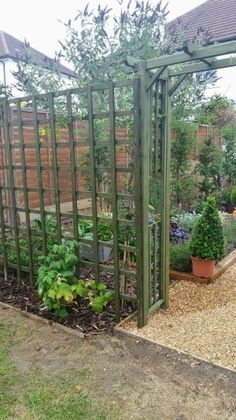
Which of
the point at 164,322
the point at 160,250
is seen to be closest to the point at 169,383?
the point at 164,322

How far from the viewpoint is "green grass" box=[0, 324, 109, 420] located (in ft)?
5.95

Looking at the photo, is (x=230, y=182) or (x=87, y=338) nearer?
(x=87, y=338)

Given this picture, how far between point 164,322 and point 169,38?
2587 millimetres

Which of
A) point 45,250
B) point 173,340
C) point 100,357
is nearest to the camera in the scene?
point 100,357

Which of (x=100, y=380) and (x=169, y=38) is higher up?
(x=169, y=38)

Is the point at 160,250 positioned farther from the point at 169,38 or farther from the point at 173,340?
the point at 169,38

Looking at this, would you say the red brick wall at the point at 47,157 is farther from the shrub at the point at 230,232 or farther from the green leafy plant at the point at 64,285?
the shrub at the point at 230,232

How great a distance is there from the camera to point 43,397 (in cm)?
194

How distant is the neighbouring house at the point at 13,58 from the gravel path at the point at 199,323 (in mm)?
2515

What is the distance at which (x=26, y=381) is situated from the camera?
6.85 feet

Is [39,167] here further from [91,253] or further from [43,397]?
[43,397]

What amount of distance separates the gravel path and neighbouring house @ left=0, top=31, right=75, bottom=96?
2.51 metres

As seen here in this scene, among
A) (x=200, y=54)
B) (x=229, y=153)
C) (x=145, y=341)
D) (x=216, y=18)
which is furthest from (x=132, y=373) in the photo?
(x=216, y=18)

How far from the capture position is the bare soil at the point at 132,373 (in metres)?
1.84
